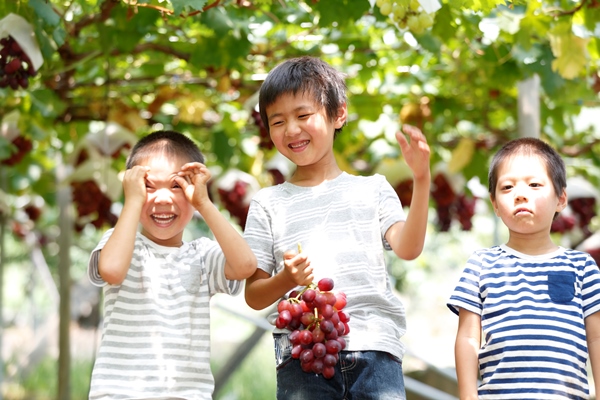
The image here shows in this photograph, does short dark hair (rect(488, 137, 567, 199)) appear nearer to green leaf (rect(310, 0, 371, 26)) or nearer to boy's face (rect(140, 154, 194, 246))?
boy's face (rect(140, 154, 194, 246))

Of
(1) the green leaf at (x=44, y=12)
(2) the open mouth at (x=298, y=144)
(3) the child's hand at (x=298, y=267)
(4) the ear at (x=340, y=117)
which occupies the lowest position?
(3) the child's hand at (x=298, y=267)

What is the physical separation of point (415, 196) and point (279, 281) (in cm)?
34

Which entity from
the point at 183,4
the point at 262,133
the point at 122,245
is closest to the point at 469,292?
the point at 122,245

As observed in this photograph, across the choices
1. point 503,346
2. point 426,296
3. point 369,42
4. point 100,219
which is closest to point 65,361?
point 100,219

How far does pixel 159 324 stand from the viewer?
6.46ft

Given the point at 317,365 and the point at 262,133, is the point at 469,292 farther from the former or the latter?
the point at 262,133

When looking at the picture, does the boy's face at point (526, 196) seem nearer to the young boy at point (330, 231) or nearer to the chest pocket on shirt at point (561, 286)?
the chest pocket on shirt at point (561, 286)

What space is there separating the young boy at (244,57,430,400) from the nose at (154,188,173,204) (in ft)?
0.64

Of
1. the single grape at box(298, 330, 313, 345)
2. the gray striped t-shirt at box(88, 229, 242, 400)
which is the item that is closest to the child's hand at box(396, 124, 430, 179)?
the single grape at box(298, 330, 313, 345)

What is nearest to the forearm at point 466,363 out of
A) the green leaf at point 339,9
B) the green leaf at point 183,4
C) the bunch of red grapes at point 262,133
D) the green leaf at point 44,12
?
the green leaf at point 183,4

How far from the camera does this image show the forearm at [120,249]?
192 cm

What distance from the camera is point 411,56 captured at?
13.6 feet

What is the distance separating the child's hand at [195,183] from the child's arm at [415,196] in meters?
0.44

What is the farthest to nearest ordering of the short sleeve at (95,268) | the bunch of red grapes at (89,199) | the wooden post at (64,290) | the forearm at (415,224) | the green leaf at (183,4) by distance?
the wooden post at (64,290) < the bunch of red grapes at (89,199) < the green leaf at (183,4) < the short sleeve at (95,268) < the forearm at (415,224)
